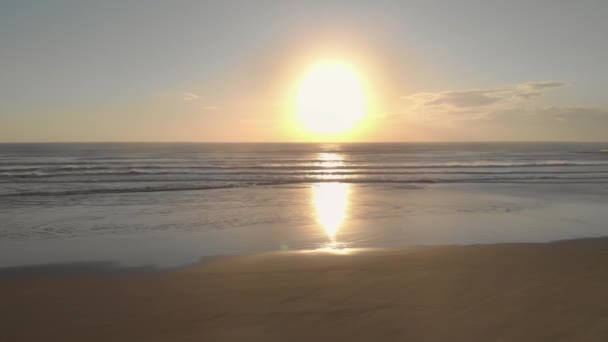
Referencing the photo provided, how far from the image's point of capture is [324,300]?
6.04 m

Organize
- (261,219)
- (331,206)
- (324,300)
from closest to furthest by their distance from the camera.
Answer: (324,300) → (261,219) → (331,206)

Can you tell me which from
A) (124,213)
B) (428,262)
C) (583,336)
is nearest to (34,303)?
(428,262)

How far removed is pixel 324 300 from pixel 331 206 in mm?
10471

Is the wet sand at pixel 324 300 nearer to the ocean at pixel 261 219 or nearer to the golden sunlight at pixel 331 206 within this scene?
the ocean at pixel 261 219

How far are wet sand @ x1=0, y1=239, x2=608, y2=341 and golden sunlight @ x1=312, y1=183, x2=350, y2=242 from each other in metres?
3.42

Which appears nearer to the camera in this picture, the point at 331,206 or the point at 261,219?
the point at 261,219

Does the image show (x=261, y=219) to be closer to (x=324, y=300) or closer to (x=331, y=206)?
(x=331, y=206)

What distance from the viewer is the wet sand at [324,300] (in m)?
5.07

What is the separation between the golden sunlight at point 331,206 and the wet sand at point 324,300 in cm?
342

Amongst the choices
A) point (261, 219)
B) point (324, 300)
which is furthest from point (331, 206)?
point (324, 300)

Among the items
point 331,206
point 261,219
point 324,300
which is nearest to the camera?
point 324,300

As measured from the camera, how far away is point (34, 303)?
20.2 ft

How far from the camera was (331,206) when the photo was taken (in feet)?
54.0

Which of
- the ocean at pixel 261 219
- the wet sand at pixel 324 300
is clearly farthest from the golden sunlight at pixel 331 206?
the wet sand at pixel 324 300
